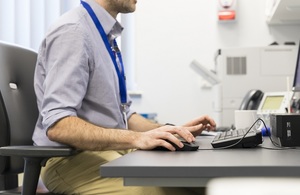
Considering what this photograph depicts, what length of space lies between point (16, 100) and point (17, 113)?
0.04m

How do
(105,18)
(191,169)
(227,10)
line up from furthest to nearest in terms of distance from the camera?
(227,10) → (105,18) → (191,169)

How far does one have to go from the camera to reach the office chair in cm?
115

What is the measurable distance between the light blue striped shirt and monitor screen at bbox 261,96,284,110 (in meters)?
1.04

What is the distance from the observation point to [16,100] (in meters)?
1.36

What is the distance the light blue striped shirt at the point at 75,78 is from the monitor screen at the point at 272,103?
104 cm

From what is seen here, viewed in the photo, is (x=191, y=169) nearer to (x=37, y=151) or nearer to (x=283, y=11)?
(x=37, y=151)

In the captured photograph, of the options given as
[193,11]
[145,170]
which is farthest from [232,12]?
[145,170]

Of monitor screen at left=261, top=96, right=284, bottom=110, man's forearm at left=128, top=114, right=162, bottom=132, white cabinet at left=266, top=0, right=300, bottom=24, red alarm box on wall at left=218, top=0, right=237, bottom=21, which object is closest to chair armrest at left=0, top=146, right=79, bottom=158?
man's forearm at left=128, top=114, right=162, bottom=132

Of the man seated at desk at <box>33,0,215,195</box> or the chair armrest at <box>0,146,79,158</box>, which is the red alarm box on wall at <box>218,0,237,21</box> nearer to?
the man seated at desk at <box>33,0,215,195</box>

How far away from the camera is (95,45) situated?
1350 millimetres

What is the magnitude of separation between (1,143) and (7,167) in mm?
78

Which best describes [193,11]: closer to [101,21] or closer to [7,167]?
[101,21]

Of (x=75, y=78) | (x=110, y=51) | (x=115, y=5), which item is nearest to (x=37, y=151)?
(x=75, y=78)

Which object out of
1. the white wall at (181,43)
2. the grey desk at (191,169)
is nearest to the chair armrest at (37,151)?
the grey desk at (191,169)
